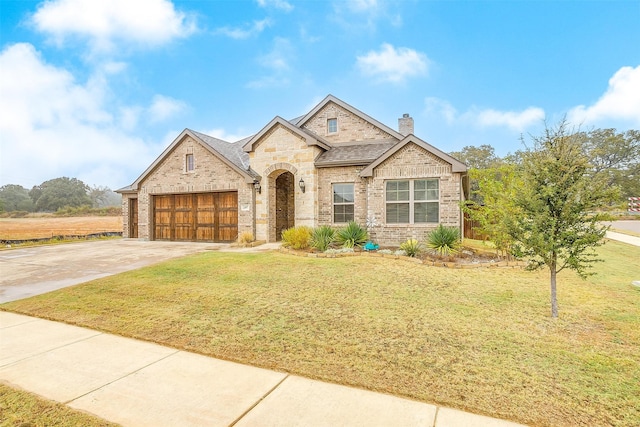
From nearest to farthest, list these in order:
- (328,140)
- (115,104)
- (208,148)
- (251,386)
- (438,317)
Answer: (251,386) < (438,317) < (208,148) < (328,140) < (115,104)

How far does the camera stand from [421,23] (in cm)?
1634

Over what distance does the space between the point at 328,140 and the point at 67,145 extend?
25.9 metres

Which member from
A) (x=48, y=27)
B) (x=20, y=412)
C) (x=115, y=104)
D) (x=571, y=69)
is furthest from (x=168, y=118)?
(x=571, y=69)

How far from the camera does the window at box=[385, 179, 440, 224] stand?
509 inches

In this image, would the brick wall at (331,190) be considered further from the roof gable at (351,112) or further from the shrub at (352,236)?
the roof gable at (351,112)

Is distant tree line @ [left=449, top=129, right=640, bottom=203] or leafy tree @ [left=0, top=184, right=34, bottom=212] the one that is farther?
leafy tree @ [left=0, top=184, right=34, bottom=212]

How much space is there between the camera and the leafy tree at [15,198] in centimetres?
6625

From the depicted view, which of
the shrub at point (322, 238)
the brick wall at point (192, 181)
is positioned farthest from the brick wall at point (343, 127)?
the shrub at point (322, 238)

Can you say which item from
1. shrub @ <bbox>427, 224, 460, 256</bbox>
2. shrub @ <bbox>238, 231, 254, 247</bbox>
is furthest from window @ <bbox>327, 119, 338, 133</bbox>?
shrub @ <bbox>427, 224, 460, 256</bbox>

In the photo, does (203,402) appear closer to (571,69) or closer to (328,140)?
(328,140)

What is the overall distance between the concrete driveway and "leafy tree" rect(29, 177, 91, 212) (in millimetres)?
63527

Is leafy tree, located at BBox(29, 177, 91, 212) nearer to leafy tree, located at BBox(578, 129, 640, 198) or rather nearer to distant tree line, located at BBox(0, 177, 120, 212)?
distant tree line, located at BBox(0, 177, 120, 212)

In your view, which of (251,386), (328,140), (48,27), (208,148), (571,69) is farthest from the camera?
(571,69)

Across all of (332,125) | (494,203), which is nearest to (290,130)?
(332,125)
